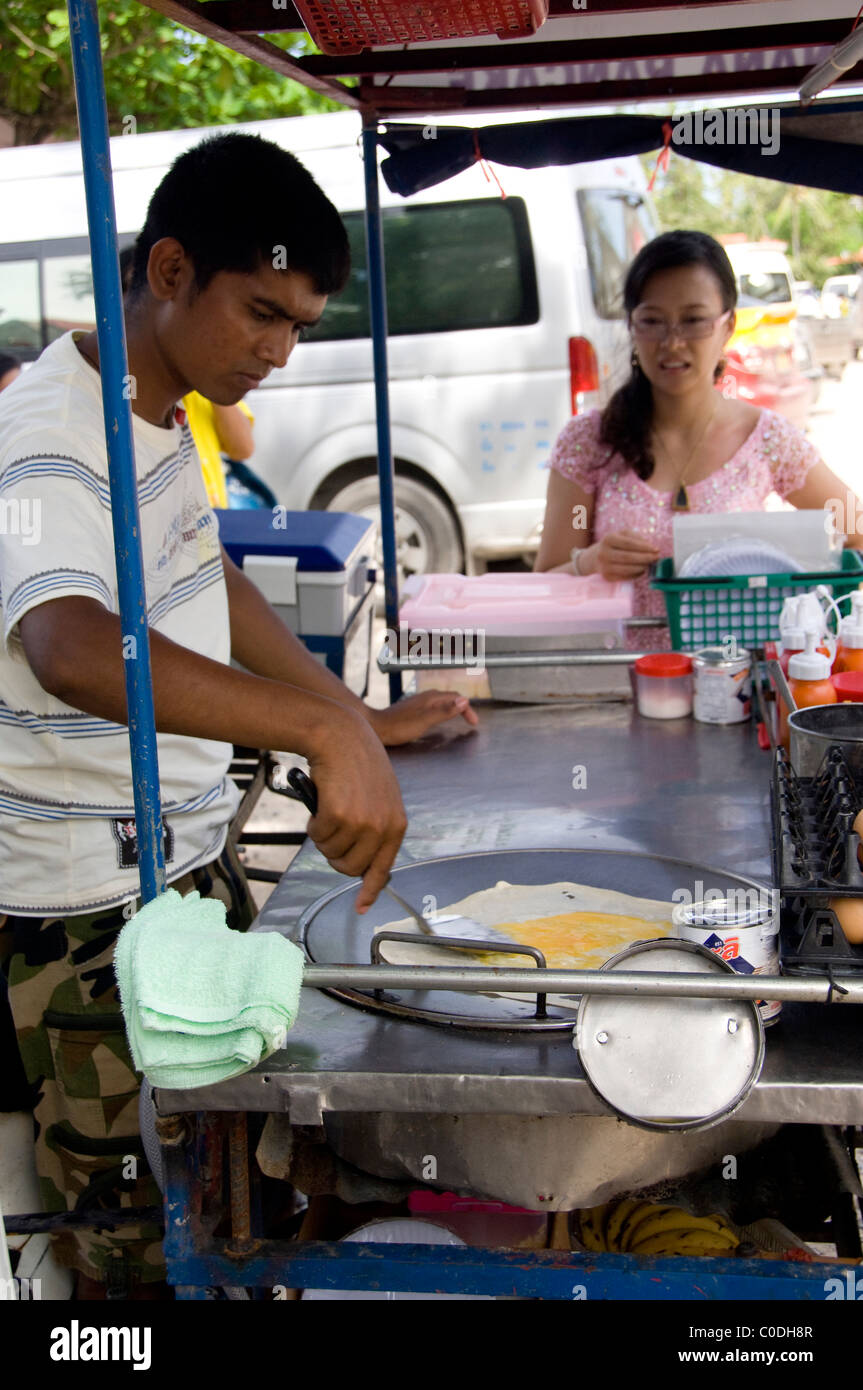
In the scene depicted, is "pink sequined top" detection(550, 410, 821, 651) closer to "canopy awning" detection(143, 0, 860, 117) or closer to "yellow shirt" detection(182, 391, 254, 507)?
"canopy awning" detection(143, 0, 860, 117)

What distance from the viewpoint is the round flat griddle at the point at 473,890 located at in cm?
143

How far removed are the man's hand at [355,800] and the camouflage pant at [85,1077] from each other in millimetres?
485

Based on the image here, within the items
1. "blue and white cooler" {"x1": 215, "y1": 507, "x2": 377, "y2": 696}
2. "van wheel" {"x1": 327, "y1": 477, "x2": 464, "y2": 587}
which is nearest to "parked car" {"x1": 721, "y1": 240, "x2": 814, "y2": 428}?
"van wheel" {"x1": 327, "y1": 477, "x2": 464, "y2": 587}

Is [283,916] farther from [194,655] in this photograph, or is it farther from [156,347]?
[156,347]

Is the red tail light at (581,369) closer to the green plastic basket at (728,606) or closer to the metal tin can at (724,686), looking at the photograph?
the green plastic basket at (728,606)

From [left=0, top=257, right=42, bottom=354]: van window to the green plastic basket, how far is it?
5.17 meters

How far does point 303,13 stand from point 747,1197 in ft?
4.80

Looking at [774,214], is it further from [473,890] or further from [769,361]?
[473,890]

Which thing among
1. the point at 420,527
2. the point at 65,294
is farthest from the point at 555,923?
the point at 65,294

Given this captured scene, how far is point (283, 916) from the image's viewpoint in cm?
172

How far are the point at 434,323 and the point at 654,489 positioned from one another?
398cm

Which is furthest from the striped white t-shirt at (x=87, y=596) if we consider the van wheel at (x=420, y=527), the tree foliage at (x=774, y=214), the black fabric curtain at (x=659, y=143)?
the tree foliage at (x=774, y=214)

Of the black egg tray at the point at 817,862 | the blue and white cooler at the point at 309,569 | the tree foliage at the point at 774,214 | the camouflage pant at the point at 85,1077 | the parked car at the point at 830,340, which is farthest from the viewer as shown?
the tree foliage at the point at 774,214

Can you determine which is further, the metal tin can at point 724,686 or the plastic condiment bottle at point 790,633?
the metal tin can at point 724,686
